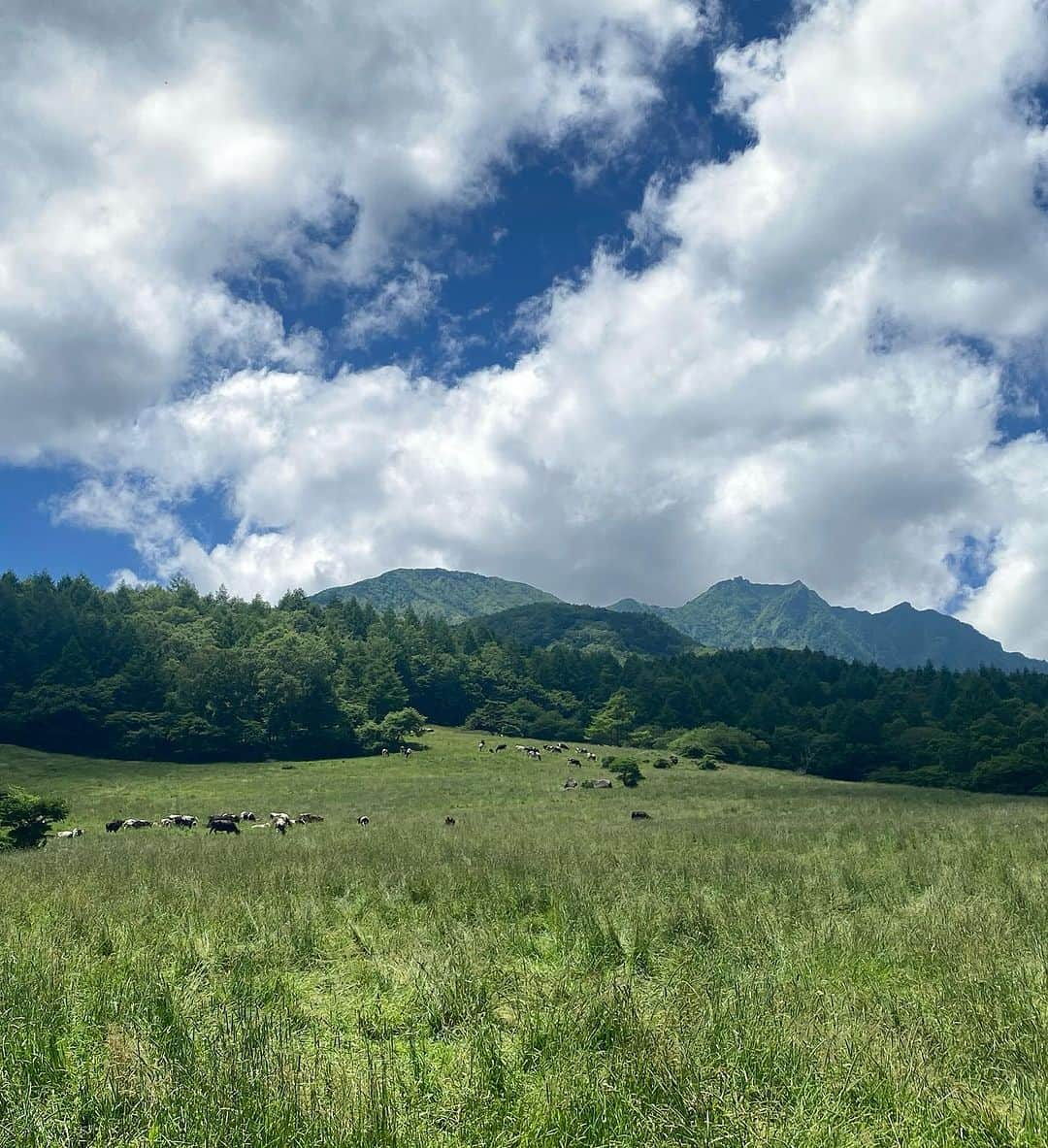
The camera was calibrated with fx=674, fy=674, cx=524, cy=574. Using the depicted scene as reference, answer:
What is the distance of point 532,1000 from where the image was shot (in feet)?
19.0

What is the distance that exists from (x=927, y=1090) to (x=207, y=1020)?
532 centimetres

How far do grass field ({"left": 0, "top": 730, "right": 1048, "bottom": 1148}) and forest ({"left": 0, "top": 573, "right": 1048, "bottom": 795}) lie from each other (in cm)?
7034

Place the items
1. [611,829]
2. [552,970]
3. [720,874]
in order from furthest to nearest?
[611,829], [720,874], [552,970]

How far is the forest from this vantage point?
Result: 8344 centimetres

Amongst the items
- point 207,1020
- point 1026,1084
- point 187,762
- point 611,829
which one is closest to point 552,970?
point 207,1020

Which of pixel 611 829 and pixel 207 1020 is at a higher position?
pixel 207 1020

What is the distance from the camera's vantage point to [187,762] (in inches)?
3184

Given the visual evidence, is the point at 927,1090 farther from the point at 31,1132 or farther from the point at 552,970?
the point at 31,1132

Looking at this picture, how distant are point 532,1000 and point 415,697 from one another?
127 meters

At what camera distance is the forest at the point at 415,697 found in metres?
83.4

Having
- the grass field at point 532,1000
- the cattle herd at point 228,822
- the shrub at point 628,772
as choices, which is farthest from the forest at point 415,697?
the grass field at point 532,1000

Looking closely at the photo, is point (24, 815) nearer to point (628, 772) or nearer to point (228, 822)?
point (228, 822)

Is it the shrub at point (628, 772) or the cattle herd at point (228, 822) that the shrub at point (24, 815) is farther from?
the shrub at point (628, 772)

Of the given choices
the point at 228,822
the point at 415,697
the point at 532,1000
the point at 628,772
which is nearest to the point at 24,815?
the point at 228,822
